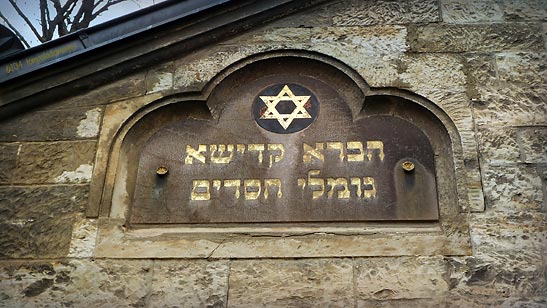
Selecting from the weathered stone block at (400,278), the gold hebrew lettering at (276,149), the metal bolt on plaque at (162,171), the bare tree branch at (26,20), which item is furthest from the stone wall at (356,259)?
the bare tree branch at (26,20)

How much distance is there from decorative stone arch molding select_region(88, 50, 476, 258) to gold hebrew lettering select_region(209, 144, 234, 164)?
3cm

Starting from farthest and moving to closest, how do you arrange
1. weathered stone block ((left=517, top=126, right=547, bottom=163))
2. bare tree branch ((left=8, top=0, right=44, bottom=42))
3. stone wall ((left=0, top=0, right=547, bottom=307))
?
bare tree branch ((left=8, top=0, right=44, bottom=42))
weathered stone block ((left=517, top=126, right=547, bottom=163))
stone wall ((left=0, top=0, right=547, bottom=307))

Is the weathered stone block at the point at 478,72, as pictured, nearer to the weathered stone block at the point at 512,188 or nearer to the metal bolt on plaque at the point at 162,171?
the weathered stone block at the point at 512,188

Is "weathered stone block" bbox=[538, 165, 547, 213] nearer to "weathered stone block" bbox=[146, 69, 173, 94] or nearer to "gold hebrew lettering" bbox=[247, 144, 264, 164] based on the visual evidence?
"gold hebrew lettering" bbox=[247, 144, 264, 164]

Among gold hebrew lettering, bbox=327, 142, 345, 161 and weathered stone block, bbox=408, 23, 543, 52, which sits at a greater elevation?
weathered stone block, bbox=408, 23, 543, 52

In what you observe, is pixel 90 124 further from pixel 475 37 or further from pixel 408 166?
pixel 475 37

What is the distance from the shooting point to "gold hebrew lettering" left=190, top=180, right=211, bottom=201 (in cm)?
392

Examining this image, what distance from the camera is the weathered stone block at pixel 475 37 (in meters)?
4.30

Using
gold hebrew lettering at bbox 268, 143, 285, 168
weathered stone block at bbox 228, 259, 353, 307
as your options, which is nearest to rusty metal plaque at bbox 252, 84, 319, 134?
gold hebrew lettering at bbox 268, 143, 285, 168

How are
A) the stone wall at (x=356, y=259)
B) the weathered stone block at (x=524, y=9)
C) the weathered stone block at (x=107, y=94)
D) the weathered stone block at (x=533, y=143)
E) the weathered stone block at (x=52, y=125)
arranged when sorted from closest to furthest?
the stone wall at (x=356, y=259) → the weathered stone block at (x=533, y=143) → the weathered stone block at (x=52, y=125) → the weathered stone block at (x=107, y=94) → the weathered stone block at (x=524, y=9)

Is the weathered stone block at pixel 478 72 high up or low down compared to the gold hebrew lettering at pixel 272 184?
up

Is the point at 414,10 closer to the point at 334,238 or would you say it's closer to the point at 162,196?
the point at 334,238

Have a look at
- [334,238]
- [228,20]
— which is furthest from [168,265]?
[228,20]

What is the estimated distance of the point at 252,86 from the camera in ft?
14.4
